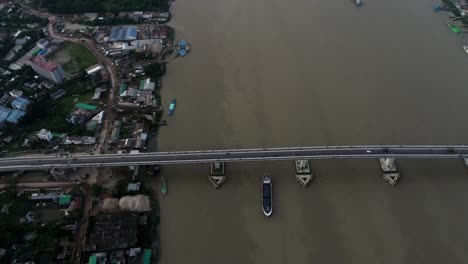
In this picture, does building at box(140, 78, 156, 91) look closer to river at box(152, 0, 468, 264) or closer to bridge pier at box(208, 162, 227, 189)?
river at box(152, 0, 468, 264)

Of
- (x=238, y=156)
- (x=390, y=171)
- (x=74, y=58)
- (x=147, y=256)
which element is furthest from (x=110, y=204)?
(x=390, y=171)

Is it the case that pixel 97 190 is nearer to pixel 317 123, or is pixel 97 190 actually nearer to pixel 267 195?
pixel 267 195

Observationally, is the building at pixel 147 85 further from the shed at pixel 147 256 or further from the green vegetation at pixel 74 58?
the shed at pixel 147 256

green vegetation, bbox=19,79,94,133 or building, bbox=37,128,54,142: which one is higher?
green vegetation, bbox=19,79,94,133

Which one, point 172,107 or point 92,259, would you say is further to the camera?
point 172,107

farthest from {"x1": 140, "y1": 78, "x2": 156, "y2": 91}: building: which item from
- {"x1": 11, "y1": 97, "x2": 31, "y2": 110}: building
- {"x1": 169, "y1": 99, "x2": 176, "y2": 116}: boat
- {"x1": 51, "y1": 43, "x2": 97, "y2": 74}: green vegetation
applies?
{"x1": 11, "y1": 97, "x2": 31, "y2": 110}: building
